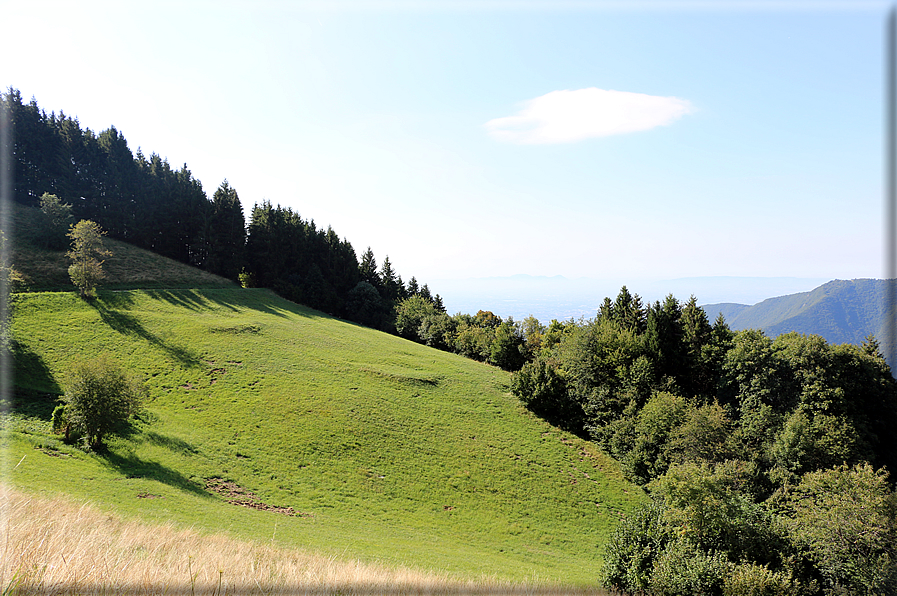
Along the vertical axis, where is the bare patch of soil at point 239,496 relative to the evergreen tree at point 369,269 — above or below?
below

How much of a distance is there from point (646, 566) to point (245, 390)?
2940 cm

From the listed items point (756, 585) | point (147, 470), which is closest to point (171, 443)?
point (147, 470)

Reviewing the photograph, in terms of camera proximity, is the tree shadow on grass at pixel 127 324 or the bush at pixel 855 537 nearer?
the bush at pixel 855 537

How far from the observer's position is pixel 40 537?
5430mm

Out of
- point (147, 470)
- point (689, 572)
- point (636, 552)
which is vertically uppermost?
point (147, 470)

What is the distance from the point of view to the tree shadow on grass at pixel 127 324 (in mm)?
34500

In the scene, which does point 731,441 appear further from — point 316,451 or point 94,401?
point 94,401

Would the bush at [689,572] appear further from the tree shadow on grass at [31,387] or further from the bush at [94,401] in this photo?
the tree shadow on grass at [31,387]

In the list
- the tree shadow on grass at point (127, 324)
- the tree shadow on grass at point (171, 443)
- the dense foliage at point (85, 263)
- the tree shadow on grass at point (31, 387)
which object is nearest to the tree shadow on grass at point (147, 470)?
the tree shadow on grass at point (171, 443)

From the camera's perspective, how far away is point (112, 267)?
5094 cm

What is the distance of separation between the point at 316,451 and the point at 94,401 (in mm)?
12383

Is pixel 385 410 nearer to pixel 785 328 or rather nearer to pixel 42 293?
pixel 42 293

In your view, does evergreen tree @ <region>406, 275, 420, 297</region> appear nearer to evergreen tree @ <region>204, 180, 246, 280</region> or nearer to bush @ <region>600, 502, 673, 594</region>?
evergreen tree @ <region>204, 180, 246, 280</region>

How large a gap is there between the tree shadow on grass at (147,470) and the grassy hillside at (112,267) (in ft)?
112
